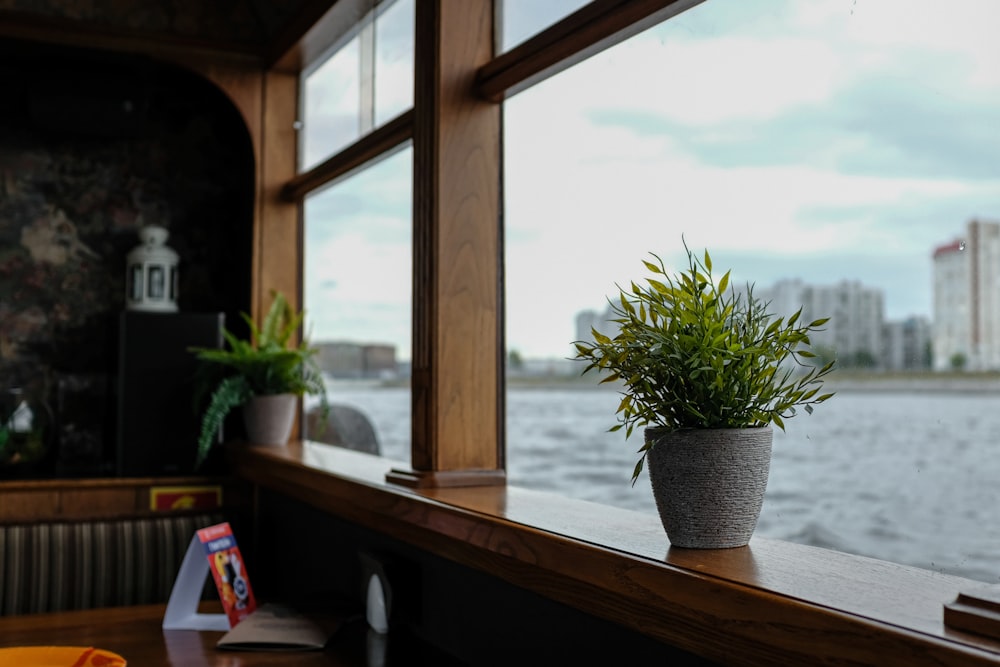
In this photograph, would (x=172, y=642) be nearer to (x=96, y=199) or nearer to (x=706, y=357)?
(x=706, y=357)

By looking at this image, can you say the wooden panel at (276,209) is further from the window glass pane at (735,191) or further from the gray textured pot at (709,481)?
the gray textured pot at (709,481)

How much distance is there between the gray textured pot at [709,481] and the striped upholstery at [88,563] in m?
2.41

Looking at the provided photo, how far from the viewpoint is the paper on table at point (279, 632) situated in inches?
82.7

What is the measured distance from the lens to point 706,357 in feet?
4.32

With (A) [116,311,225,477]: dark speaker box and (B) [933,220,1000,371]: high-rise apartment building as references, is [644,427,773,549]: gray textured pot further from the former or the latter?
(A) [116,311,225,477]: dark speaker box

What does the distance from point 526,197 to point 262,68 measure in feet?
6.57

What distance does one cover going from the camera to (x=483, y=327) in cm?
242

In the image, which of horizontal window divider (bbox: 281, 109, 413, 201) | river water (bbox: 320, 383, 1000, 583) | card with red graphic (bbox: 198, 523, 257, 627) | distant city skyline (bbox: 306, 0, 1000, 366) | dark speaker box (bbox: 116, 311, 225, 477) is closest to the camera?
distant city skyline (bbox: 306, 0, 1000, 366)

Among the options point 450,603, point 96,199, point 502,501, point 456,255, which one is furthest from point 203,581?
point 96,199

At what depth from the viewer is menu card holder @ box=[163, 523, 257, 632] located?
2336 millimetres

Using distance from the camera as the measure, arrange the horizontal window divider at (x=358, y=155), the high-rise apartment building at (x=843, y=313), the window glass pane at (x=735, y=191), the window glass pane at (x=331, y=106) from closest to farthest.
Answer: the high-rise apartment building at (x=843, y=313)
the window glass pane at (x=735, y=191)
the horizontal window divider at (x=358, y=155)
the window glass pane at (x=331, y=106)

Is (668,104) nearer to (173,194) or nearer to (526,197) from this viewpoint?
(526,197)

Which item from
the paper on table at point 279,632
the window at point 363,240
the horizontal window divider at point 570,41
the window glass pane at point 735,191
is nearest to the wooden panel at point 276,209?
the window at point 363,240

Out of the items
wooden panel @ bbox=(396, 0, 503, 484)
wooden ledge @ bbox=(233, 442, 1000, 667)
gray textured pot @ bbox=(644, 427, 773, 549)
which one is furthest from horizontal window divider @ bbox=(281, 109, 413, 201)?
gray textured pot @ bbox=(644, 427, 773, 549)
